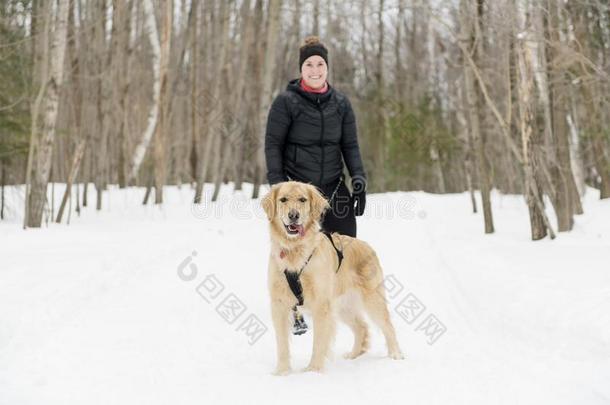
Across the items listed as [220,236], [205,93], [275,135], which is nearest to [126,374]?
[275,135]

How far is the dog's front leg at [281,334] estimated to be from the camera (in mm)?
4031

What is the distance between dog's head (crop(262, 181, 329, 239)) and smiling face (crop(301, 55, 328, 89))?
1038mm

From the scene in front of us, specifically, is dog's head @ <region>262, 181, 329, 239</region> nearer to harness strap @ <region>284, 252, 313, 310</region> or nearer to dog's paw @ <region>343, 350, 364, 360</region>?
harness strap @ <region>284, 252, 313, 310</region>

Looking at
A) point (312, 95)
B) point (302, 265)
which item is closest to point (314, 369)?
point (302, 265)

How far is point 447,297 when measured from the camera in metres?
6.63

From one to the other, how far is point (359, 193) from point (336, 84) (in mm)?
28531

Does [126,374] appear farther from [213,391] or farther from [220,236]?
[220,236]

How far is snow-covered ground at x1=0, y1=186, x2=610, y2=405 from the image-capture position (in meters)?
3.64

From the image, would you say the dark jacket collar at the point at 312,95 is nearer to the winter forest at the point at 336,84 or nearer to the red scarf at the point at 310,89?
the red scarf at the point at 310,89

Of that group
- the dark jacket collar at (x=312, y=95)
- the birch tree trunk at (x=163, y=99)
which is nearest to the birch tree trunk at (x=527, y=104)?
the dark jacket collar at (x=312, y=95)

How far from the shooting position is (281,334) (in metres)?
4.07

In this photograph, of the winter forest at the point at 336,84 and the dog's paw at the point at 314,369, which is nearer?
the dog's paw at the point at 314,369

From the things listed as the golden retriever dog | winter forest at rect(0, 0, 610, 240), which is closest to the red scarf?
the golden retriever dog

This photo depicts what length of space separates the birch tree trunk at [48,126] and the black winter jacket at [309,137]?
295 inches
